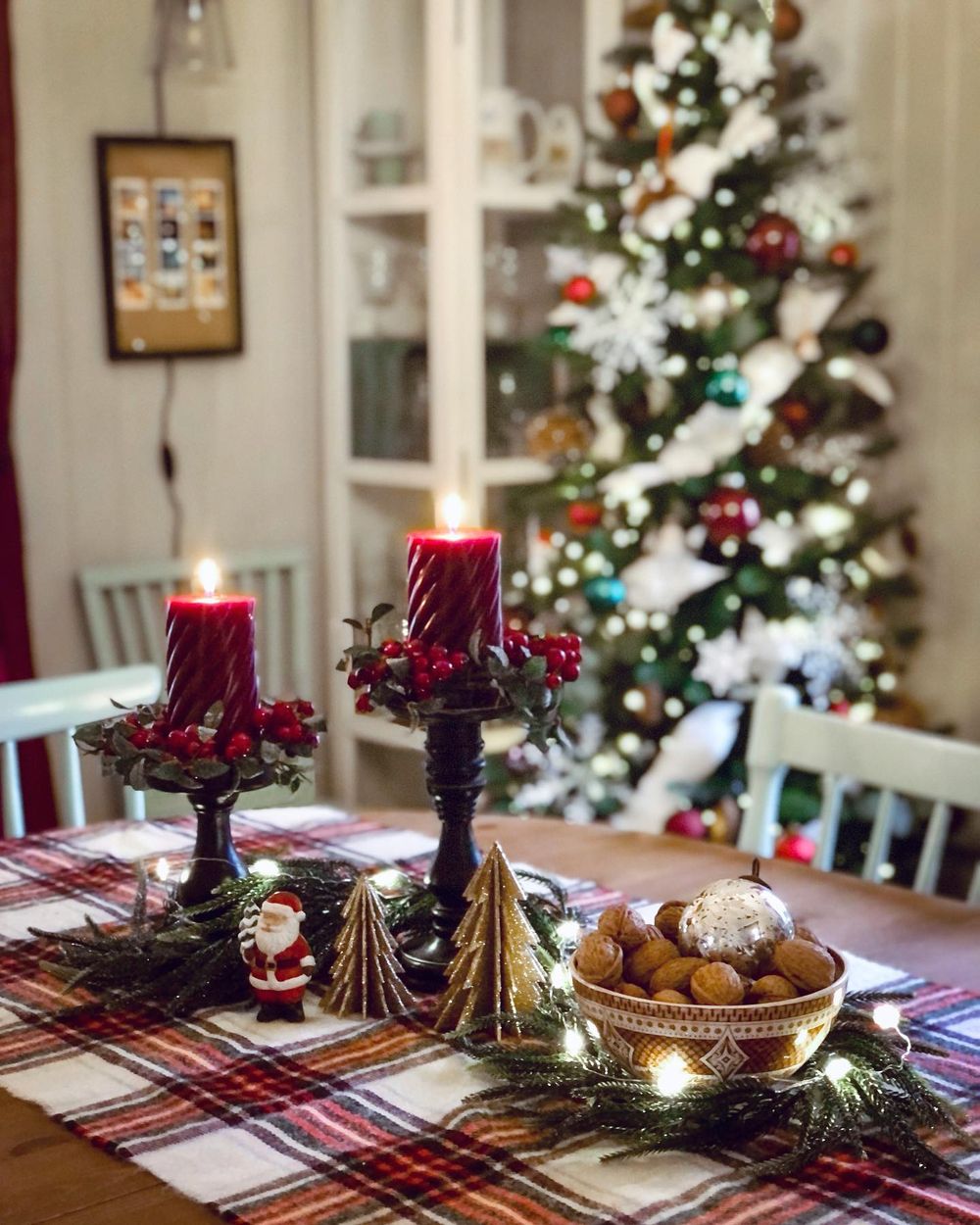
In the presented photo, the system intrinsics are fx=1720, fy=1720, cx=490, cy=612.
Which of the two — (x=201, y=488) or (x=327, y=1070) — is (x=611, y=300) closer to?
(x=201, y=488)

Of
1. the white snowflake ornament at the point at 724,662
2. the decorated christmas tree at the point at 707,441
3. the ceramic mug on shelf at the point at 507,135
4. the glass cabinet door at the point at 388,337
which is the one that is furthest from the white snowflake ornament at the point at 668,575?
the ceramic mug on shelf at the point at 507,135

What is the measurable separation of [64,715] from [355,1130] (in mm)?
1025

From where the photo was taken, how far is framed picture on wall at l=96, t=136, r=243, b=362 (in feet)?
11.2

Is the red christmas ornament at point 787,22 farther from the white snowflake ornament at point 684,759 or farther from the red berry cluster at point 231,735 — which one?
the red berry cluster at point 231,735

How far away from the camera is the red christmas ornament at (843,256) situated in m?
3.43

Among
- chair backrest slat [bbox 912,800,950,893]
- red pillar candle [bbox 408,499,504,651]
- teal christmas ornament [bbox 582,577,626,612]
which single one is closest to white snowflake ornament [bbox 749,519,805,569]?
teal christmas ornament [bbox 582,577,626,612]

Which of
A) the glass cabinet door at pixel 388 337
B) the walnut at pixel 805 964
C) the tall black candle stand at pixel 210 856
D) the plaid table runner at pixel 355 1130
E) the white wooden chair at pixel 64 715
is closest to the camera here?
the plaid table runner at pixel 355 1130

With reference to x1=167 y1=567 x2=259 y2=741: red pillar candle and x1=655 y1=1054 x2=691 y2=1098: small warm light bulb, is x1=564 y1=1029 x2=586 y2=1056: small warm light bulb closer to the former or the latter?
x1=655 y1=1054 x2=691 y2=1098: small warm light bulb

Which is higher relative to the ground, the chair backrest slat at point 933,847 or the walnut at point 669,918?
the walnut at point 669,918

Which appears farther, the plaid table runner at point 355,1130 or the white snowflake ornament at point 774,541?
the white snowflake ornament at point 774,541

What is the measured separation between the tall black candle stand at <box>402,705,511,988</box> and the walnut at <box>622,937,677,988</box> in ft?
0.81

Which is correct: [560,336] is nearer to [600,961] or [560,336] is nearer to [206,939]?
[206,939]

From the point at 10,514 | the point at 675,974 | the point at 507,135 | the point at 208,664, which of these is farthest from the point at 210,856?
the point at 507,135

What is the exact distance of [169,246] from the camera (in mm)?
3508
